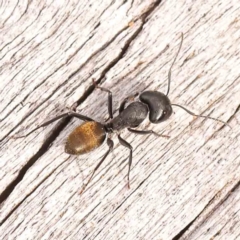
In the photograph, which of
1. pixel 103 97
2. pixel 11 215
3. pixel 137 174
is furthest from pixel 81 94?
pixel 11 215

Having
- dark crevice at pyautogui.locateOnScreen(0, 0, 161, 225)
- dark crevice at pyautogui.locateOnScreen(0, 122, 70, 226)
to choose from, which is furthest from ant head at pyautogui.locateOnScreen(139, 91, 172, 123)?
dark crevice at pyautogui.locateOnScreen(0, 122, 70, 226)

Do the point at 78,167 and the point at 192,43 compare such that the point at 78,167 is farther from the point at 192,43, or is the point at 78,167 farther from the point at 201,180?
the point at 192,43

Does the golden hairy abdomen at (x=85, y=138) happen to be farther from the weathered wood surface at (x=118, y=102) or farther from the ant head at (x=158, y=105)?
the ant head at (x=158, y=105)

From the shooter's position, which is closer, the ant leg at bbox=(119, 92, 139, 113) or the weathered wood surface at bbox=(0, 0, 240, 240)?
the weathered wood surface at bbox=(0, 0, 240, 240)

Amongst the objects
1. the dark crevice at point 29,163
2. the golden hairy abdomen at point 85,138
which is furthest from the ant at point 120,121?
the dark crevice at point 29,163

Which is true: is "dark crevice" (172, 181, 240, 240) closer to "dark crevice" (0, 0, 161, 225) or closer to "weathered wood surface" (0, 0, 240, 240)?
"weathered wood surface" (0, 0, 240, 240)

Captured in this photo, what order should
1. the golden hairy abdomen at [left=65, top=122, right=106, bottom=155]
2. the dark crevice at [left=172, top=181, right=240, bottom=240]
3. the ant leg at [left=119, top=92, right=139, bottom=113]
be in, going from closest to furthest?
the golden hairy abdomen at [left=65, top=122, right=106, bottom=155], the dark crevice at [left=172, top=181, right=240, bottom=240], the ant leg at [left=119, top=92, right=139, bottom=113]

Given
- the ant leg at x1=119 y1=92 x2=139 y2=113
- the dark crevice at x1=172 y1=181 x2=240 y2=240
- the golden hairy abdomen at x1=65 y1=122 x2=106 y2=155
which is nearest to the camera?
the golden hairy abdomen at x1=65 y1=122 x2=106 y2=155
